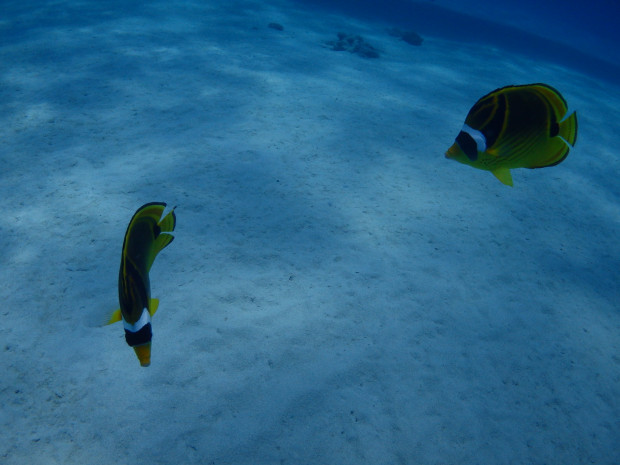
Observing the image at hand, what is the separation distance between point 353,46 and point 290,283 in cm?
1096

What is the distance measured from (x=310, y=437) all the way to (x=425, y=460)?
0.80m

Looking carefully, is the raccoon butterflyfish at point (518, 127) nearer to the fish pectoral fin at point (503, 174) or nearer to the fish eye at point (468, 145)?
the fish eye at point (468, 145)

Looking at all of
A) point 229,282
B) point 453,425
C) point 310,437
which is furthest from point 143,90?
point 453,425

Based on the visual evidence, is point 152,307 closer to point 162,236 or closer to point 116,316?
point 116,316

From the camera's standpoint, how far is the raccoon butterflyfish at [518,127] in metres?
1.45

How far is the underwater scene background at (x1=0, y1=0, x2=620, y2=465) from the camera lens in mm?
2340

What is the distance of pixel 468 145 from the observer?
1.48 meters

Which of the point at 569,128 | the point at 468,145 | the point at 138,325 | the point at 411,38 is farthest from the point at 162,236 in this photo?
the point at 411,38

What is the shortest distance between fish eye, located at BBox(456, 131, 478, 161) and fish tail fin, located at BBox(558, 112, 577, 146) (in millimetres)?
378

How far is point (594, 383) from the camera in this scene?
9.51ft

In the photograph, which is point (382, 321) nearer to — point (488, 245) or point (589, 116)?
point (488, 245)

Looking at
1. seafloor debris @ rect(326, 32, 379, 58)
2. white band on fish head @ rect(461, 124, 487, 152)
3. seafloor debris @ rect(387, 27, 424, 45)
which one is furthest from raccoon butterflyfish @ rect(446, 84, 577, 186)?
seafloor debris @ rect(387, 27, 424, 45)

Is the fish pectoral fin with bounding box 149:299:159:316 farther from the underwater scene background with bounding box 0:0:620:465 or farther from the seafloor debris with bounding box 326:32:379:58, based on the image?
the seafloor debris with bounding box 326:32:379:58

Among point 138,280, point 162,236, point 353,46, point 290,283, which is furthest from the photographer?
point 353,46
